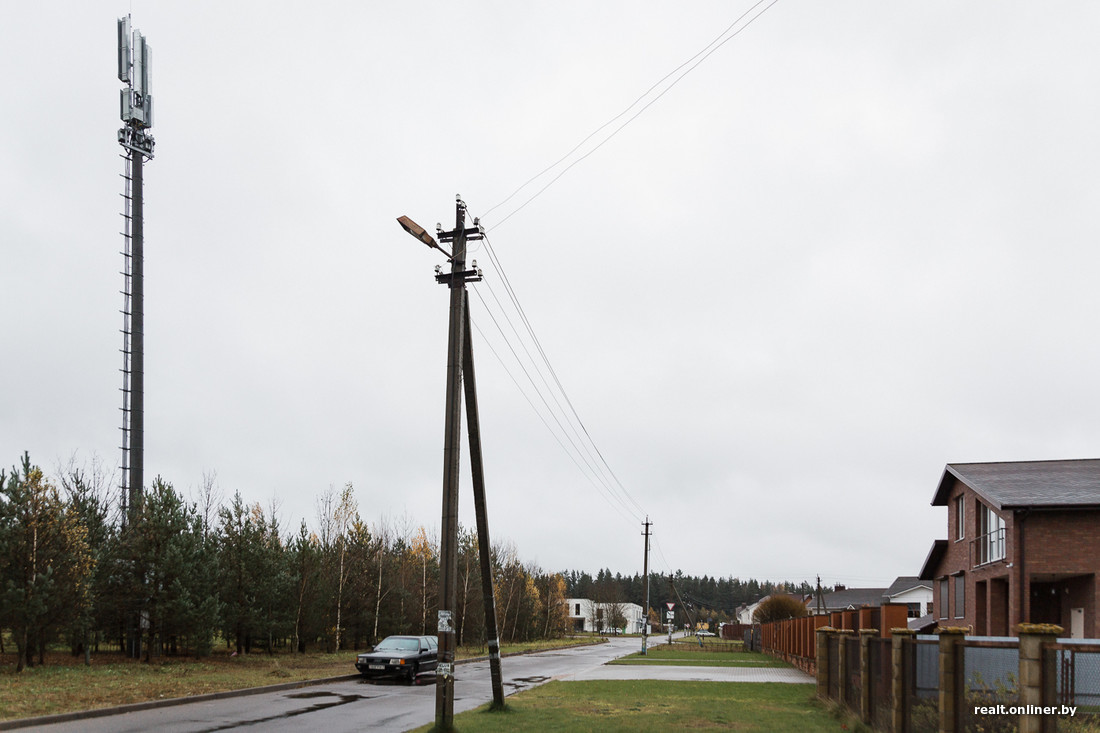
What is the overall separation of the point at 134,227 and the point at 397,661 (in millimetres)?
26349

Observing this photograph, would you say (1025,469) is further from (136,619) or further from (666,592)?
(666,592)

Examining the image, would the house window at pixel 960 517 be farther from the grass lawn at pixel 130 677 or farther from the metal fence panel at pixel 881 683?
the grass lawn at pixel 130 677

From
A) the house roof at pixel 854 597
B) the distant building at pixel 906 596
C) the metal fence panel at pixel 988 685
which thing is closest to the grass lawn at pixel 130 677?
the metal fence panel at pixel 988 685

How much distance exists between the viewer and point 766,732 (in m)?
14.5

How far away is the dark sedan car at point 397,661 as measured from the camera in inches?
1000

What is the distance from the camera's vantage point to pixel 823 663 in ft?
69.6

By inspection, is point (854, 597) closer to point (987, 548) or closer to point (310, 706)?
point (987, 548)

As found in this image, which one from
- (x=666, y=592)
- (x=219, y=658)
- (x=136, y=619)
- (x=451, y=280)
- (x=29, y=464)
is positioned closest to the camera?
(x=451, y=280)

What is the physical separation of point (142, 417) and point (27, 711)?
2637 centimetres

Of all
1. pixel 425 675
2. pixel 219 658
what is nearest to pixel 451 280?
pixel 425 675

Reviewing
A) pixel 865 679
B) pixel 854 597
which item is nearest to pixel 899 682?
pixel 865 679

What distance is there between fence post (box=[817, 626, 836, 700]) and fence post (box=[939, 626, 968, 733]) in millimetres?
10830

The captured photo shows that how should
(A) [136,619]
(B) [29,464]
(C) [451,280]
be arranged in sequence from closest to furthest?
(C) [451,280] < (B) [29,464] < (A) [136,619]

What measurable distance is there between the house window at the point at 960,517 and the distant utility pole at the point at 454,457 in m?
21.7
